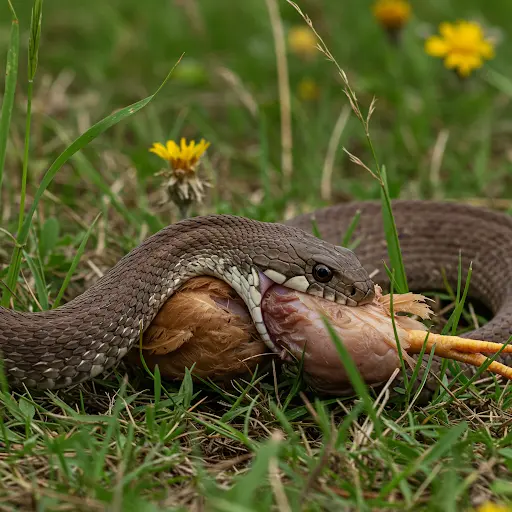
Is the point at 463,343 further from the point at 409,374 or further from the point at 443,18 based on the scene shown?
the point at 443,18

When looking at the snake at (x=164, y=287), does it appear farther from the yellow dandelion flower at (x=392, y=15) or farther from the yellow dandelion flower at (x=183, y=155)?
the yellow dandelion flower at (x=392, y=15)

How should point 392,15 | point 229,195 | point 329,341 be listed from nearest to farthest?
point 329,341 → point 229,195 → point 392,15

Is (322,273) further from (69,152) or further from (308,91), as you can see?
(308,91)

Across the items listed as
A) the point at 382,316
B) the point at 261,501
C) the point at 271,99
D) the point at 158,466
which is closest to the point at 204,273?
the point at 382,316

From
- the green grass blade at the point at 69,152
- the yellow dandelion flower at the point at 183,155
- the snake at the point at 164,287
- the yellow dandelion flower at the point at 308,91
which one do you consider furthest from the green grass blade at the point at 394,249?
the yellow dandelion flower at the point at 308,91

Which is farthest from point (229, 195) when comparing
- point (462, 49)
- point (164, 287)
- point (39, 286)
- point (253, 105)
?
point (164, 287)
